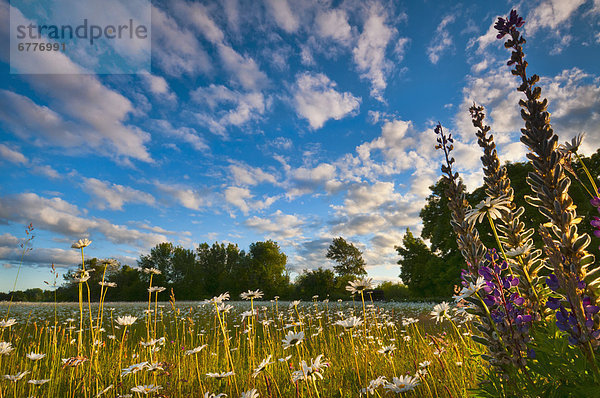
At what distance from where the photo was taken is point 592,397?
1.55 metres

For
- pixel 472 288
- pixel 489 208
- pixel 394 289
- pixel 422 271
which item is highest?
pixel 489 208

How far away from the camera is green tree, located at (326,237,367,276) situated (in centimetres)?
5562

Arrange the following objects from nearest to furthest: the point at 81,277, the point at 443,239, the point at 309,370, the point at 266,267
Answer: the point at 309,370
the point at 81,277
the point at 443,239
the point at 266,267

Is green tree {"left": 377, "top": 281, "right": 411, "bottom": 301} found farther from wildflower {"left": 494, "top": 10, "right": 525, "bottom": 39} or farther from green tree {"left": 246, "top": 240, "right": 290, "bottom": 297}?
wildflower {"left": 494, "top": 10, "right": 525, "bottom": 39}

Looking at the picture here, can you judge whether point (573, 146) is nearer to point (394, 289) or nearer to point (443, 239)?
point (443, 239)

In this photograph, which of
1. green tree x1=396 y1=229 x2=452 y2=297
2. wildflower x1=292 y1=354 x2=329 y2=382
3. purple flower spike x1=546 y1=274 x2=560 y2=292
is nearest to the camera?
purple flower spike x1=546 y1=274 x2=560 y2=292

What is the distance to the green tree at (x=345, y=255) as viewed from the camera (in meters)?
55.6

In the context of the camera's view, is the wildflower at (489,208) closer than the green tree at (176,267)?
Yes

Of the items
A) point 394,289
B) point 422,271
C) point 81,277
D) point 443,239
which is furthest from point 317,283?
point 81,277

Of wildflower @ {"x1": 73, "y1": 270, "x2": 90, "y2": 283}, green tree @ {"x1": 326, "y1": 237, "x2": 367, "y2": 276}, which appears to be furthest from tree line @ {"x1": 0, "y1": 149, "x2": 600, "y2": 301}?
wildflower @ {"x1": 73, "y1": 270, "x2": 90, "y2": 283}

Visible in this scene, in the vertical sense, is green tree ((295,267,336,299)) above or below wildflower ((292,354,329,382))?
below

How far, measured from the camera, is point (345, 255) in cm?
5631

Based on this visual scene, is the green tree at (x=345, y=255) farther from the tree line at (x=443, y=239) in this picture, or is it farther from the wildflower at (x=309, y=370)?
the wildflower at (x=309, y=370)

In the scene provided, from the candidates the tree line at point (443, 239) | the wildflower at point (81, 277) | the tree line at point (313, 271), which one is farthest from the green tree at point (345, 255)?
the wildflower at point (81, 277)
